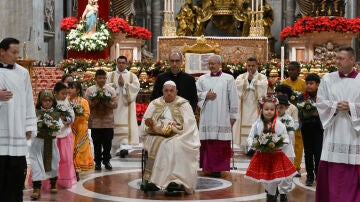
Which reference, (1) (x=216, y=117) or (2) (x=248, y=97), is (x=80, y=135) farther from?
(2) (x=248, y=97)

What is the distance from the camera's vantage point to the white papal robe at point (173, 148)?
8289mm

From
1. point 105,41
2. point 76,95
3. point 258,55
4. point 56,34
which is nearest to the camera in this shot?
point 76,95

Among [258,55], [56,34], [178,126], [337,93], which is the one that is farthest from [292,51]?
[337,93]

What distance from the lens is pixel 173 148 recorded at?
8297 millimetres

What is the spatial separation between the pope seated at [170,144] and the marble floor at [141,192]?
204mm

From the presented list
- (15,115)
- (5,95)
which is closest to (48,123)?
(15,115)

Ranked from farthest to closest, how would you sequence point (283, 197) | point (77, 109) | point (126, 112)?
1. point (126, 112)
2. point (77, 109)
3. point (283, 197)

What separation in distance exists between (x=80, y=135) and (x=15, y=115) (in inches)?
141

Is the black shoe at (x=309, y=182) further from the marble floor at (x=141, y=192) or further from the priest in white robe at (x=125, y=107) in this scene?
the priest in white robe at (x=125, y=107)

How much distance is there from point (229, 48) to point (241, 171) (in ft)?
40.2

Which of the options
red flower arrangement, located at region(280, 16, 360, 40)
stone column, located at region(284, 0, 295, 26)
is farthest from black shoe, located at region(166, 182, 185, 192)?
stone column, located at region(284, 0, 295, 26)

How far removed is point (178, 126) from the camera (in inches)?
332

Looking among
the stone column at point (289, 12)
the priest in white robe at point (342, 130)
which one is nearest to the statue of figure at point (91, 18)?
the stone column at point (289, 12)

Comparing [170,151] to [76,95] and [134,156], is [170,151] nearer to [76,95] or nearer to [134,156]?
[76,95]
